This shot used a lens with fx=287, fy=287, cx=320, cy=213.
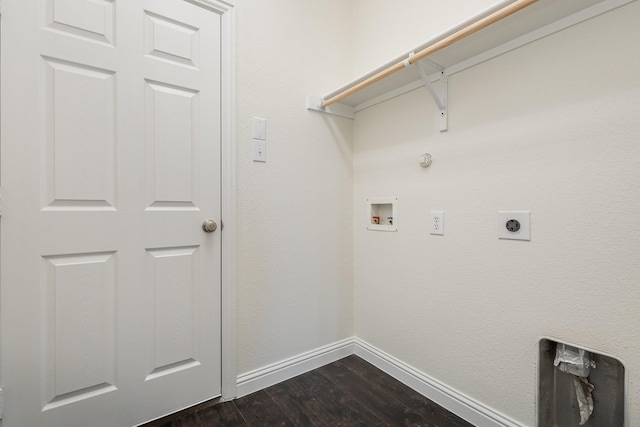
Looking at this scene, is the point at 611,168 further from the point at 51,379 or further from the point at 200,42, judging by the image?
the point at 51,379

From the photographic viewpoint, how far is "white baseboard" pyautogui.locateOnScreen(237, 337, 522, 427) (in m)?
1.24

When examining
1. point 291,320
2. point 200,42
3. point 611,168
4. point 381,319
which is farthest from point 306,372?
point 200,42

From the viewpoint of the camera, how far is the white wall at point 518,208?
0.92 m

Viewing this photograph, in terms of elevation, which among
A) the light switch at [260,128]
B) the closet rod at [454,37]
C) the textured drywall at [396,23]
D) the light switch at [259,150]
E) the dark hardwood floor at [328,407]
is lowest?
the dark hardwood floor at [328,407]

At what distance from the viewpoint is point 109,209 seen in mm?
1156

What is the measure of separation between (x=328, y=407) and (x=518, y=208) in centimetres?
123

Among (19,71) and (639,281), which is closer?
(639,281)

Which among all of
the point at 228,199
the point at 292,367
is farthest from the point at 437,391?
the point at 228,199

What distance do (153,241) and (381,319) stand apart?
4.25ft

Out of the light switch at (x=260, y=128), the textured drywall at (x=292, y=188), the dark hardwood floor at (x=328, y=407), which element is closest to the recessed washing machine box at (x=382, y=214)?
the textured drywall at (x=292, y=188)

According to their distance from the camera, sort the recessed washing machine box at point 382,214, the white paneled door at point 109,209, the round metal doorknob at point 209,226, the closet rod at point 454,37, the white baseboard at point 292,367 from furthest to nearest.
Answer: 1. the recessed washing machine box at point 382,214
2. the white baseboard at point 292,367
3. the round metal doorknob at point 209,226
4. the white paneled door at point 109,209
5. the closet rod at point 454,37

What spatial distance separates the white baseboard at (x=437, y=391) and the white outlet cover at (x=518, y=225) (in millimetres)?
735

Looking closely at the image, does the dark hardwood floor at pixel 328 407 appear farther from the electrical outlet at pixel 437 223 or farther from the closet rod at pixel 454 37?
the closet rod at pixel 454 37

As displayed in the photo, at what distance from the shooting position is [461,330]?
1.32 metres
